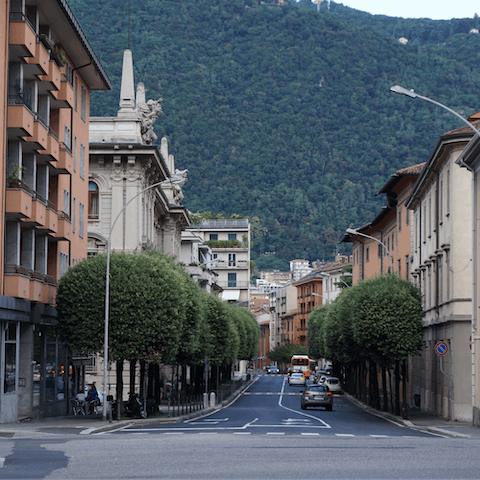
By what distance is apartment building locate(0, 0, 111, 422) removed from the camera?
31.7 metres

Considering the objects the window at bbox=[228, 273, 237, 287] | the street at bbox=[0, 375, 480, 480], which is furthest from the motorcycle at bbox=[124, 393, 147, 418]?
the window at bbox=[228, 273, 237, 287]

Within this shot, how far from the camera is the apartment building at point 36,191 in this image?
104 feet

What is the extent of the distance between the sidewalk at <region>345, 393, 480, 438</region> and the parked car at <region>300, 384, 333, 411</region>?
260 centimetres

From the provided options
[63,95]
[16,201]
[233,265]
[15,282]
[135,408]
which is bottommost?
[135,408]

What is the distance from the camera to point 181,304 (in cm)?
4066

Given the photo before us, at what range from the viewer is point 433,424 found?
38031 mm

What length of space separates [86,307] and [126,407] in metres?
6.15

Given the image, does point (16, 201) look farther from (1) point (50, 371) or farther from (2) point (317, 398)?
(2) point (317, 398)

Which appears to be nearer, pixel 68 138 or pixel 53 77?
pixel 53 77

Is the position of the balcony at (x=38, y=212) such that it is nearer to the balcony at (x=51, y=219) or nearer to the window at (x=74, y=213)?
the balcony at (x=51, y=219)

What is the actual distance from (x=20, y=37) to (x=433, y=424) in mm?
23511

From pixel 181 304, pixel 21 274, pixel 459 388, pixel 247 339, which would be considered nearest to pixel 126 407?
pixel 181 304

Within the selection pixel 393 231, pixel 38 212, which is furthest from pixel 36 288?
pixel 393 231

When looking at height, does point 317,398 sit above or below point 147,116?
below
